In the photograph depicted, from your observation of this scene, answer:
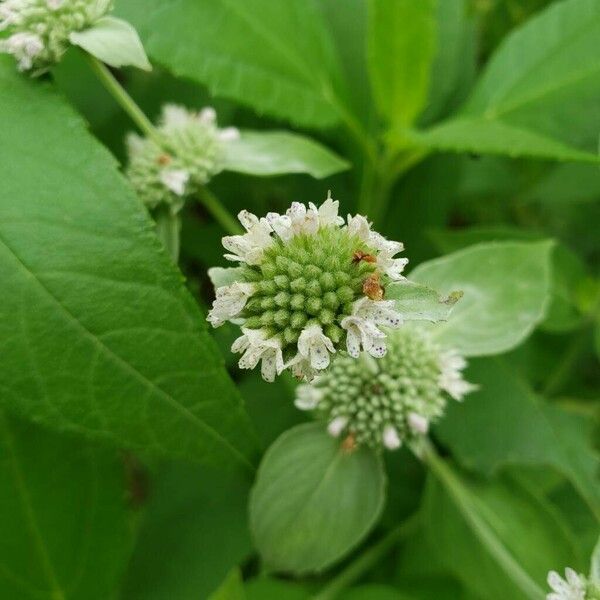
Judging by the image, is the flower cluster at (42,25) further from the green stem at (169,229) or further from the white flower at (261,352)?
the white flower at (261,352)

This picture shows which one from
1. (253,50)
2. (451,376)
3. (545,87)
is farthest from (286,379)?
(545,87)

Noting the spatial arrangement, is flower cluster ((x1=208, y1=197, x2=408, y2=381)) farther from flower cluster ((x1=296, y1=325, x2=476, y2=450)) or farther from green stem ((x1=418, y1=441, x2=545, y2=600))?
green stem ((x1=418, y1=441, x2=545, y2=600))

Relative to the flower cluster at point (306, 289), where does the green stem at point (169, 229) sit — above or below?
below

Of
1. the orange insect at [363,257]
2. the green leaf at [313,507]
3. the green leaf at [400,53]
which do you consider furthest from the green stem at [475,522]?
the green leaf at [400,53]

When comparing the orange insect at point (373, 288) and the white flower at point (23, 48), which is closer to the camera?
the orange insect at point (373, 288)

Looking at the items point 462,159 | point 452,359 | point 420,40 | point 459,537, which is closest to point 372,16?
point 420,40

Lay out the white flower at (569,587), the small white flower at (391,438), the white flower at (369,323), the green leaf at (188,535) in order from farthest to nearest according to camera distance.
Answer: the green leaf at (188,535), the small white flower at (391,438), the white flower at (569,587), the white flower at (369,323)

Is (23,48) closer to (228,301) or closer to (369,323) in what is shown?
(228,301)
